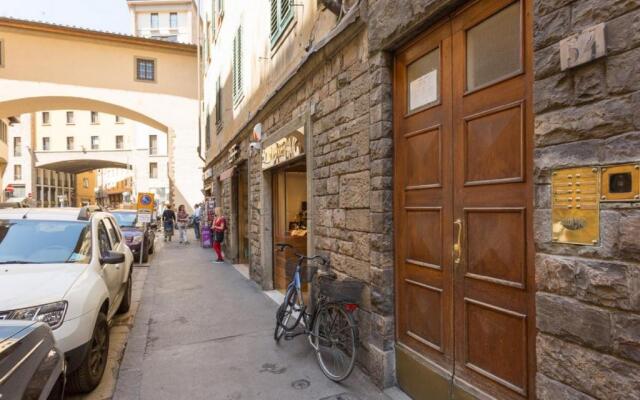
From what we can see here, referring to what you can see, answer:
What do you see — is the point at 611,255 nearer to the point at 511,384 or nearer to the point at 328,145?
the point at 511,384

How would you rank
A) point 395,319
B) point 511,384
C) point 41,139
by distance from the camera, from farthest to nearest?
point 41,139 → point 395,319 → point 511,384

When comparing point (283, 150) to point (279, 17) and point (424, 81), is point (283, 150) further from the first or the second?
point (424, 81)

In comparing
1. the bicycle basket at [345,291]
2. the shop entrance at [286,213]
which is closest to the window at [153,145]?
the shop entrance at [286,213]

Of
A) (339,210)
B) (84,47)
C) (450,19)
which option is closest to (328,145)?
(339,210)

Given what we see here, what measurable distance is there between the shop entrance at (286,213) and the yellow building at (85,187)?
64.9m

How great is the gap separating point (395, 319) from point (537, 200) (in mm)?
2025

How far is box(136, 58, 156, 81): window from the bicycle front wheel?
2220 cm

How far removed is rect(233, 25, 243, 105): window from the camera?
10.5 m

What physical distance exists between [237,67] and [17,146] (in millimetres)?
45315

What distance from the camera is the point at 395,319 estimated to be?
4.03 metres

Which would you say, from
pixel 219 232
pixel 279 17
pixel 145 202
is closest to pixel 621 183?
pixel 279 17

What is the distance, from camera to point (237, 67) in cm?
1089

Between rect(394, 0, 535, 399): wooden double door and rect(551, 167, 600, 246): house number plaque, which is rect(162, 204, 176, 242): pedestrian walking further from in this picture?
rect(551, 167, 600, 246): house number plaque

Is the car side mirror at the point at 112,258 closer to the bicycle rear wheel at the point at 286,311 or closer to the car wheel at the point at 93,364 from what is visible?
the car wheel at the point at 93,364
